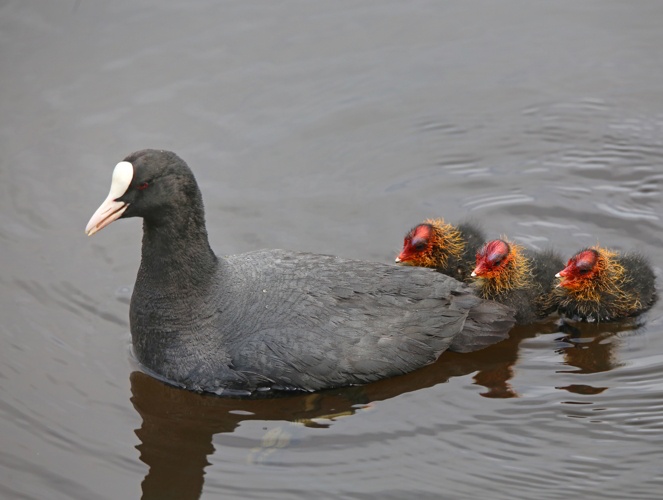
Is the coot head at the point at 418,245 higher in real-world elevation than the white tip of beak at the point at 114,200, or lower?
lower

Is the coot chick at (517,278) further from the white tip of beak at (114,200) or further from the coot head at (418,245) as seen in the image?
the white tip of beak at (114,200)

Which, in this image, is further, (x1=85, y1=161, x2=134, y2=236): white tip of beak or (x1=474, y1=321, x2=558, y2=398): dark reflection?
(x1=474, y1=321, x2=558, y2=398): dark reflection

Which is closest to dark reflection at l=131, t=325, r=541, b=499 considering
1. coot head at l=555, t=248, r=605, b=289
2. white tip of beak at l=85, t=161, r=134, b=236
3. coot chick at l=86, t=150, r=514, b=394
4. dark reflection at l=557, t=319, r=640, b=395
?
coot chick at l=86, t=150, r=514, b=394

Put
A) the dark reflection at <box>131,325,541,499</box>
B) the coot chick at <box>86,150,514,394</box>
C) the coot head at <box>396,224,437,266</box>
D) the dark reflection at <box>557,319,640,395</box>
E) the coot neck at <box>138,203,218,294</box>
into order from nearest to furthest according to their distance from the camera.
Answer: the dark reflection at <box>131,325,541,499</box> → the coot chick at <box>86,150,514,394</box> → the coot neck at <box>138,203,218,294</box> → the dark reflection at <box>557,319,640,395</box> → the coot head at <box>396,224,437,266</box>

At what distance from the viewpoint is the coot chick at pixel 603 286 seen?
7.80m

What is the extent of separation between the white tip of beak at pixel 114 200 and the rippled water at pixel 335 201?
1294 mm

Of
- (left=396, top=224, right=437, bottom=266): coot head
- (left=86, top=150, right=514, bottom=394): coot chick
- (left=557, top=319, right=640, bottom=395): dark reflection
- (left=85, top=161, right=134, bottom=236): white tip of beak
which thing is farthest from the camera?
(left=396, top=224, right=437, bottom=266): coot head

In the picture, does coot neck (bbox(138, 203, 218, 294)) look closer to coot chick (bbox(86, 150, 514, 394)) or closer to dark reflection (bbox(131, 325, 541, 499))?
coot chick (bbox(86, 150, 514, 394))

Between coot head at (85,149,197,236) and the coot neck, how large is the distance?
7 centimetres

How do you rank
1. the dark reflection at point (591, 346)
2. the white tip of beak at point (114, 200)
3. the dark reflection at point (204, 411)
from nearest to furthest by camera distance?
the dark reflection at point (204, 411)
the white tip of beak at point (114, 200)
the dark reflection at point (591, 346)

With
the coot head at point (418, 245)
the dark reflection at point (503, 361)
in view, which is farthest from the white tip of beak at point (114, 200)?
the dark reflection at point (503, 361)

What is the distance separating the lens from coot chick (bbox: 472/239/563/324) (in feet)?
25.6

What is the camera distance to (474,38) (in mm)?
11172

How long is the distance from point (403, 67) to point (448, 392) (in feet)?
15.0
